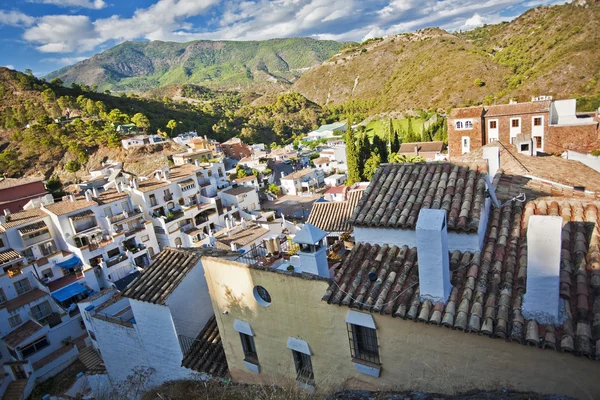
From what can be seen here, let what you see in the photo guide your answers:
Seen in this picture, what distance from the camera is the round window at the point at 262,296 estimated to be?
323 inches

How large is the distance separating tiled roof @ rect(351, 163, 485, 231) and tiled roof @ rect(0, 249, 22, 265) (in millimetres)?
31200

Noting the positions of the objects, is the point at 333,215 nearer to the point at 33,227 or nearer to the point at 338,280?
the point at 338,280

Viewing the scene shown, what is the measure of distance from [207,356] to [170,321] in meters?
1.56

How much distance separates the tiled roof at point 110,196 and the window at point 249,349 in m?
30.4

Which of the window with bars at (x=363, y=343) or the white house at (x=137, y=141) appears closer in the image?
the window with bars at (x=363, y=343)

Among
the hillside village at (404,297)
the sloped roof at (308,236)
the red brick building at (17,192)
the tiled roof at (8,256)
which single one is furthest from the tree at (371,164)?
the red brick building at (17,192)

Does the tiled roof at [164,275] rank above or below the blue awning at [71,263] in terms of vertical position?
above

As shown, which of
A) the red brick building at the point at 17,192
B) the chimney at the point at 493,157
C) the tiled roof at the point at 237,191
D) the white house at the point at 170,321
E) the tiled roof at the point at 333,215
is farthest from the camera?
the tiled roof at the point at 237,191

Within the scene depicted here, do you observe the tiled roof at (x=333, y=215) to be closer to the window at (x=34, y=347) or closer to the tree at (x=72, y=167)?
A: the window at (x=34, y=347)

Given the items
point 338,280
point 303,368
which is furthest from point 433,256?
point 303,368

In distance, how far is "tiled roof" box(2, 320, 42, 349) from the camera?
77.6 ft

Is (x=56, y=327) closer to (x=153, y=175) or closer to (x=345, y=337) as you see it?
(x=153, y=175)

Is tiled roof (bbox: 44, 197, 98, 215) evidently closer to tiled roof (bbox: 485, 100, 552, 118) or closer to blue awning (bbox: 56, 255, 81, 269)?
blue awning (bbox: 56, 255, 81, 269)

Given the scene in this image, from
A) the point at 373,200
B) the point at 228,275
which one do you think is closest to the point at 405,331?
the point at 373,200
